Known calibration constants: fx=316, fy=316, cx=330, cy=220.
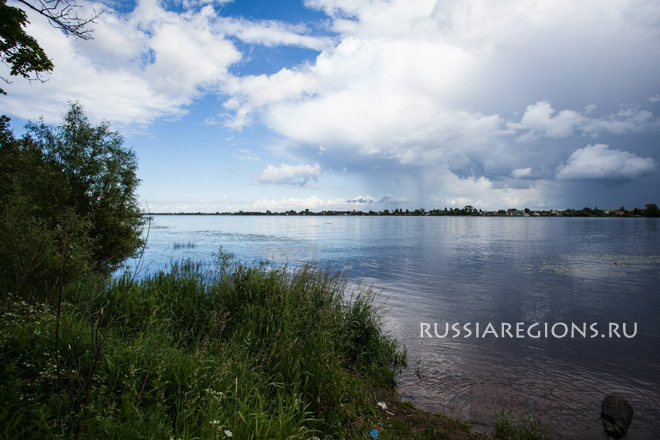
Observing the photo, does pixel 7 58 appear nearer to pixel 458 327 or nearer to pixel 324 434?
pixel 324 434

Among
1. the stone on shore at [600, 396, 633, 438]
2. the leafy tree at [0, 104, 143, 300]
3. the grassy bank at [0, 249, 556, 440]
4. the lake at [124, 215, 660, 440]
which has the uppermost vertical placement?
the leafy tree at [0, 104, 143, 300]

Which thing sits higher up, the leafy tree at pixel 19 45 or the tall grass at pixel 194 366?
the leafy tree at pixel 19 45

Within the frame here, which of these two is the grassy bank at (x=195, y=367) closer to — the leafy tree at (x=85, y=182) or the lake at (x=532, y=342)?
the lake at (x=532, y=342)

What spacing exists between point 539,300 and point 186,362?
70.6 ft

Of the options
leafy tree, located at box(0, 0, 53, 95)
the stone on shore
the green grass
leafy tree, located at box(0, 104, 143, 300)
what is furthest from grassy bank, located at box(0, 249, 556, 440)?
leafy tree, located at box(0, 104, 143, 300)

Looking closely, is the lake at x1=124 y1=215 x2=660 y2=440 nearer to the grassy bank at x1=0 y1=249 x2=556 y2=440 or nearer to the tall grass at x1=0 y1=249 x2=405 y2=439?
the grassy bank at x1=0 y1=249 x2=556 y2=440

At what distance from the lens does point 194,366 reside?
206 inches

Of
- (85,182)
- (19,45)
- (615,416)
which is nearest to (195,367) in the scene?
(615,416)

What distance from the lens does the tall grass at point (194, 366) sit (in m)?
3.91

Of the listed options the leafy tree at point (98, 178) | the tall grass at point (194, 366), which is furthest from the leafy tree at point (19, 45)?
the leafy tree at point (98, 178)

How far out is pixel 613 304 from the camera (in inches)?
752

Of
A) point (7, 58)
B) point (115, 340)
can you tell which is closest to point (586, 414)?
point (115, 340)

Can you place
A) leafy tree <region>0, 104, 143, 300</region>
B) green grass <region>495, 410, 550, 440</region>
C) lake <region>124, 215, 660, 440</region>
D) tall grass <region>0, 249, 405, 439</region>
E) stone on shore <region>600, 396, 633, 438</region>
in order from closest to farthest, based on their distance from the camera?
tall grass <region>0, 249, 405, 439</region> → green grass <region>495, 410, 550, 440</region> → stone on shore <region>600, 396, 633, 438</region> → lake <region>124, 215, 660, 440</region> → leafy tree <region>0, 104, 143, 300</region>

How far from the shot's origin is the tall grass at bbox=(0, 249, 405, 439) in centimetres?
391
